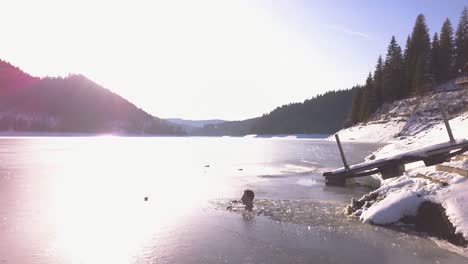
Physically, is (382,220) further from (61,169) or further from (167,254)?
(61,169)

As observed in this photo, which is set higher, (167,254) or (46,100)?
(46,100)

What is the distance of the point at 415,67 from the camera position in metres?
85.6

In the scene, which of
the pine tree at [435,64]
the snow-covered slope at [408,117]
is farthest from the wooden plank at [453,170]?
the pine tree at [435,64]

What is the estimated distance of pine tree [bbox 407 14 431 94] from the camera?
8050 centimetres

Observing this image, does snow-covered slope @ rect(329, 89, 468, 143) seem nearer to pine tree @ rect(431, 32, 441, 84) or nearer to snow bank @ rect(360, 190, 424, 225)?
pine tree @ rect(431, 32, 441, 84)

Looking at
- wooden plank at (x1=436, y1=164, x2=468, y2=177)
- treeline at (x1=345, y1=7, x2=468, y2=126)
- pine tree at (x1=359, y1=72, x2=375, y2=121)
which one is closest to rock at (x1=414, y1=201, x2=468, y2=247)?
wooden plank at (x1=436, y1=164, x2=468, y2=177)

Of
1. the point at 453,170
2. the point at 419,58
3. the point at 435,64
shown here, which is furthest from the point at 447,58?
the point at 453,170

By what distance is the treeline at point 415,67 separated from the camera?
265 ft

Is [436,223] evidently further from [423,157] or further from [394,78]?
[394,78]

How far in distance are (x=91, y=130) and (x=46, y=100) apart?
106ft

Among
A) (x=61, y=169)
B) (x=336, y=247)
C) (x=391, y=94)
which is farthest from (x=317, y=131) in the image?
(x=336, y=247)

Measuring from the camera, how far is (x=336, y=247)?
9.18 meters

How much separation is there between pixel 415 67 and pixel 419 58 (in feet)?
15.6

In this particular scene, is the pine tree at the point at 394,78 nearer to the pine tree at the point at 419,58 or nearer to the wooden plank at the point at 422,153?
the pine tree at the point at 419,58
